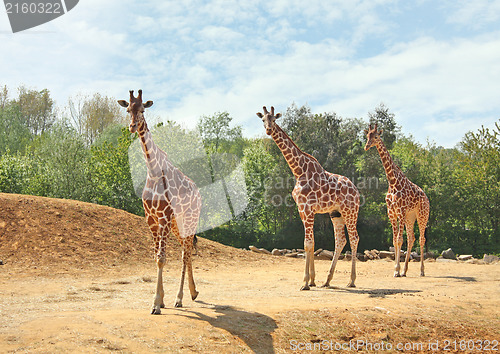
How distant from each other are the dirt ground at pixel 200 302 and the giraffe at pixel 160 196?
1089 millimetres

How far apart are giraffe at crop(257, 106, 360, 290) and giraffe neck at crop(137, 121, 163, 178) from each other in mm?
3723

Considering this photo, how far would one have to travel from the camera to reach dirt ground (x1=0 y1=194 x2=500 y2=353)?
21.0 feet

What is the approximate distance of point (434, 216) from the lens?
28.0 metres

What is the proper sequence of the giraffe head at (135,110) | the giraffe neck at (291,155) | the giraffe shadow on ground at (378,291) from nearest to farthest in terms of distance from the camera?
the giraffe head at (135,110) → the giraffe shadow on ground at (378,291) → the giraffe neck at (291,155)

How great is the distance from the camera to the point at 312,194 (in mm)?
11094

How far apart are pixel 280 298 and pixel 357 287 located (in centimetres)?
326

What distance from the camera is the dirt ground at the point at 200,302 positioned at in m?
6.39

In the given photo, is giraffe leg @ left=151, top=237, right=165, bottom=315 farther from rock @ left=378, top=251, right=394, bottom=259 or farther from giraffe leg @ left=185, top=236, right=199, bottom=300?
rock @ left=378, top=251, right=394, bottom=259

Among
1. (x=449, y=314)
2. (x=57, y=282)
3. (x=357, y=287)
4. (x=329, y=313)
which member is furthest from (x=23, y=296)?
(x=449, y=314)

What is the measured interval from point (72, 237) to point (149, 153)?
30.3 feet

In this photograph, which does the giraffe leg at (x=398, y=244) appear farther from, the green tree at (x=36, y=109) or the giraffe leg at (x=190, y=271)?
the green tree at (x=36, y=109)

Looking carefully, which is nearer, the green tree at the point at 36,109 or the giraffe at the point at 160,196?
the giraffe at the point at 160,196

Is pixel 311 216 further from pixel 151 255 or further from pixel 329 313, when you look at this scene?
pixel 151 255

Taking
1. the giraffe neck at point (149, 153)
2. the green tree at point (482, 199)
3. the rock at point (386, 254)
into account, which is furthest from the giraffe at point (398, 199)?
the green tree at point (482, 199)
